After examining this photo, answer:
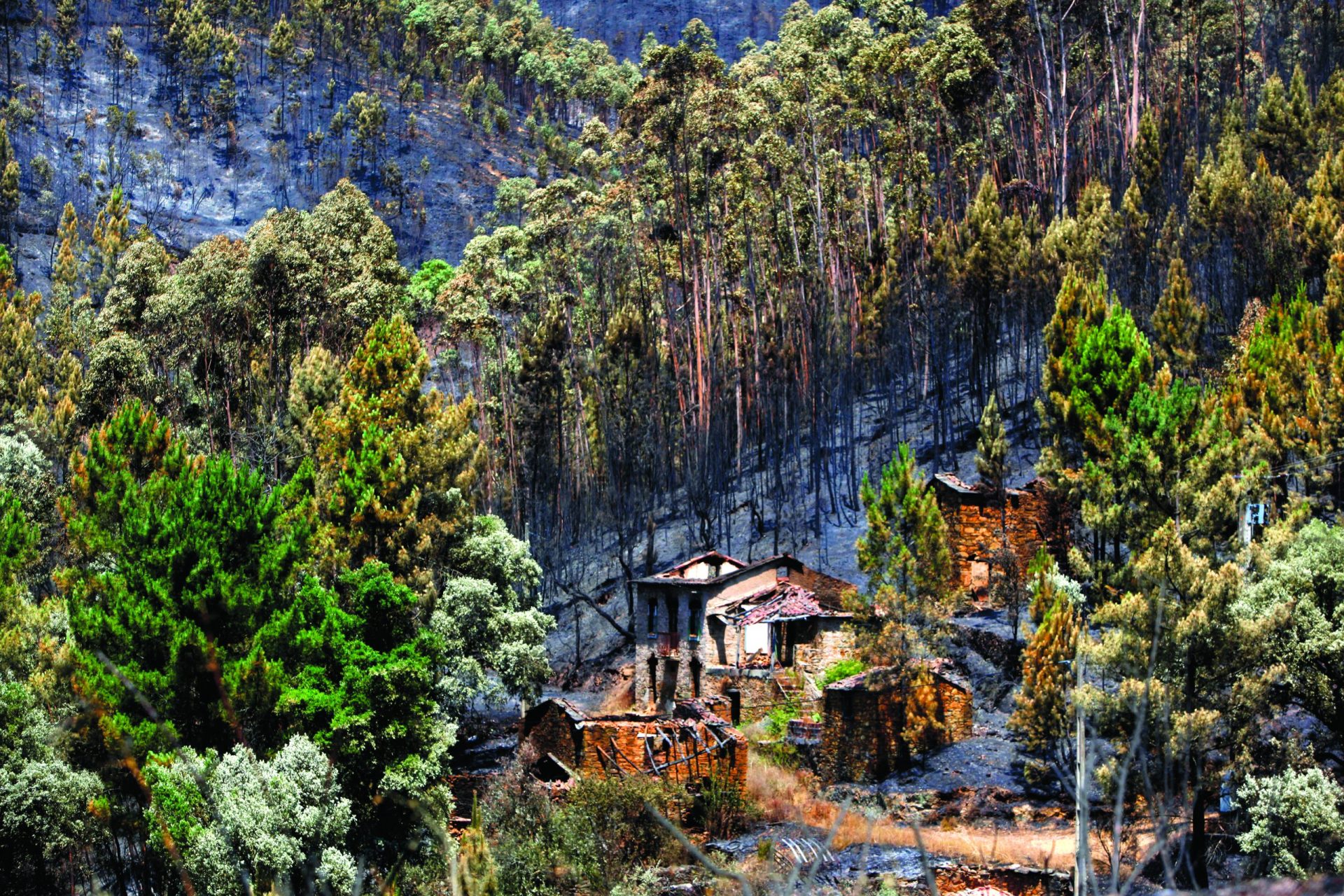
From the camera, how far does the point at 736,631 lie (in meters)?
50.2

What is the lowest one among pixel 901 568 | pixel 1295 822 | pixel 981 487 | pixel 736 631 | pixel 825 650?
pixel 1295 822

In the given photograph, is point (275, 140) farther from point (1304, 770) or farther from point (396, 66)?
point (1304, 770)

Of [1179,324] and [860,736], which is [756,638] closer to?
[860,736]

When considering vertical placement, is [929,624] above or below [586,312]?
below

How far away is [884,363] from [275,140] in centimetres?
9292

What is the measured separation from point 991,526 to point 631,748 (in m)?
16.7

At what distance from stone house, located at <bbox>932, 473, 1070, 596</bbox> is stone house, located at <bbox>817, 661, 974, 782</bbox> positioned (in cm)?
885

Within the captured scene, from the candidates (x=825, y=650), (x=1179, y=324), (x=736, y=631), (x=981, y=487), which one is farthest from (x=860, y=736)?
(x=1179, y=324)

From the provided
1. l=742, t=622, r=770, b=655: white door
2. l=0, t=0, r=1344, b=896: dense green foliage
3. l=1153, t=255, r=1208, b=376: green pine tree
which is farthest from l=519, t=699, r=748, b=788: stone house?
l=1153, t=255, r=1208, b=376: green pine tree

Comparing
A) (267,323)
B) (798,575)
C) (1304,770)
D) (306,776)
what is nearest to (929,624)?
(798,575)

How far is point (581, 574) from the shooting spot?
71.9 m

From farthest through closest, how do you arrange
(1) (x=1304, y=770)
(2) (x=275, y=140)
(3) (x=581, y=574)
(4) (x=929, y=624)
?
(2) (x=275, y=140), (3) (x=581, y=574), (4) (x=929, y=624), (1) (x=1304, y=770)

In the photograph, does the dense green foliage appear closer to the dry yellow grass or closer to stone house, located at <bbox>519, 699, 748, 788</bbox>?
the dry yellow grass

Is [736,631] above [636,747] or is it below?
above
